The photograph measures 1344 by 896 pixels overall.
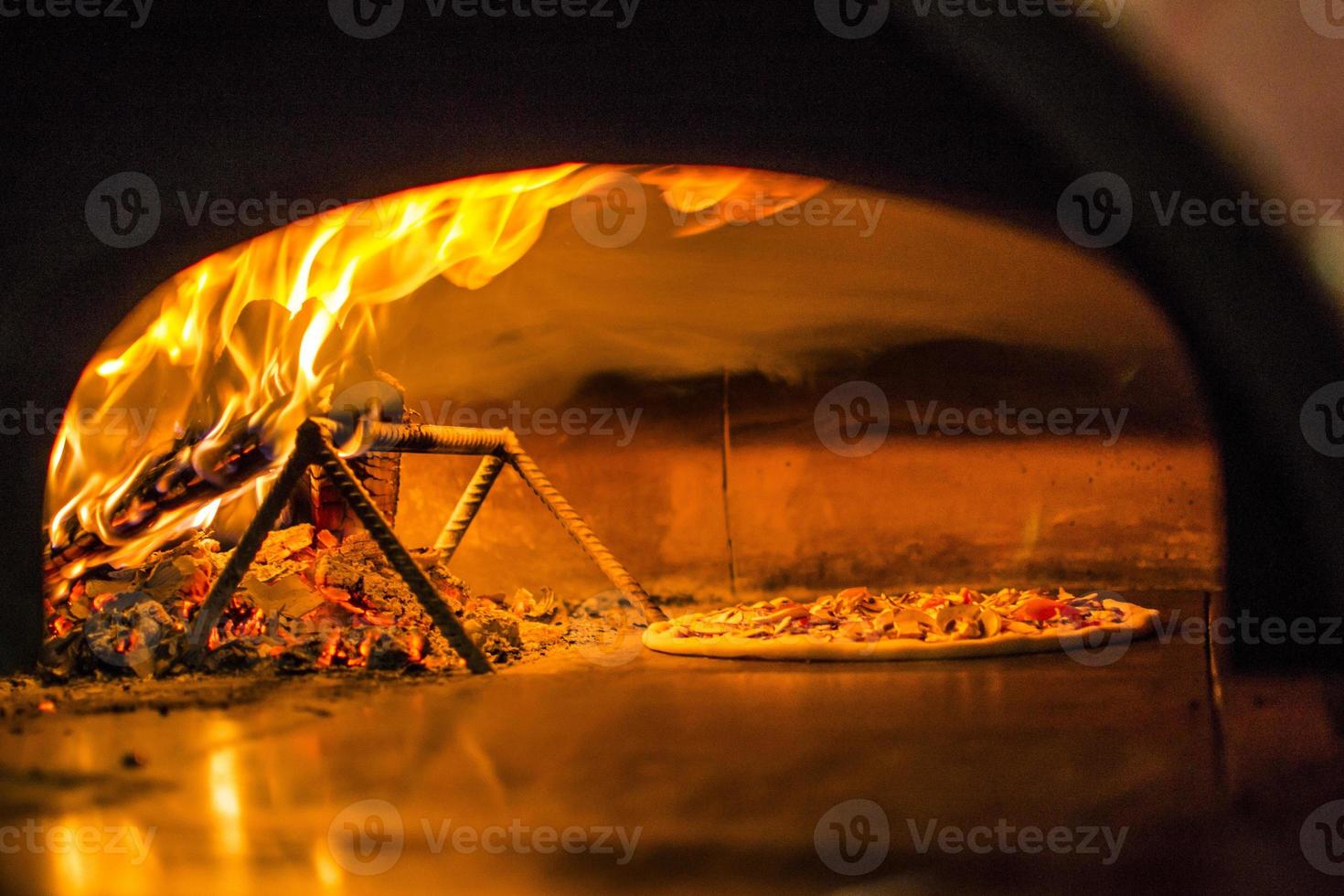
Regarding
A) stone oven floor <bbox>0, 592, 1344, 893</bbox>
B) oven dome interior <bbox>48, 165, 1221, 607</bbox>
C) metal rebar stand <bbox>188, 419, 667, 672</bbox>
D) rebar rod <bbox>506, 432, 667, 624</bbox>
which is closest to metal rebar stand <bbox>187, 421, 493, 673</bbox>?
metal rebar stand <bbox>188, 419, 667, 672</bbox>

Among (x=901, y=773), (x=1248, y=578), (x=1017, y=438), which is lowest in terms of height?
(x=901, y=773)

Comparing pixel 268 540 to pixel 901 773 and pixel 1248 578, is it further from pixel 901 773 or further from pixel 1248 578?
pixel 1248 578

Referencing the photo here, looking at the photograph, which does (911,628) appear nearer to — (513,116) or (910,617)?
(910,617)

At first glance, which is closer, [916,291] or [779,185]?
[779,185]

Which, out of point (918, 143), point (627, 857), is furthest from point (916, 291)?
point (627, 857)

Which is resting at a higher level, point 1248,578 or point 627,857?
point 1248,578

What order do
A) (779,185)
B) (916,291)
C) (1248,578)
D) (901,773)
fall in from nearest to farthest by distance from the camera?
(901,773) < (1248,578) < (779,185) < (916,291)

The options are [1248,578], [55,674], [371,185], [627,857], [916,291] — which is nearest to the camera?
[627,857]

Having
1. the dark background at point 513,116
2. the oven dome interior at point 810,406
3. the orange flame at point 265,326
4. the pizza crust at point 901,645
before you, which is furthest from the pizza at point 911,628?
the orange flame at point 265,326
